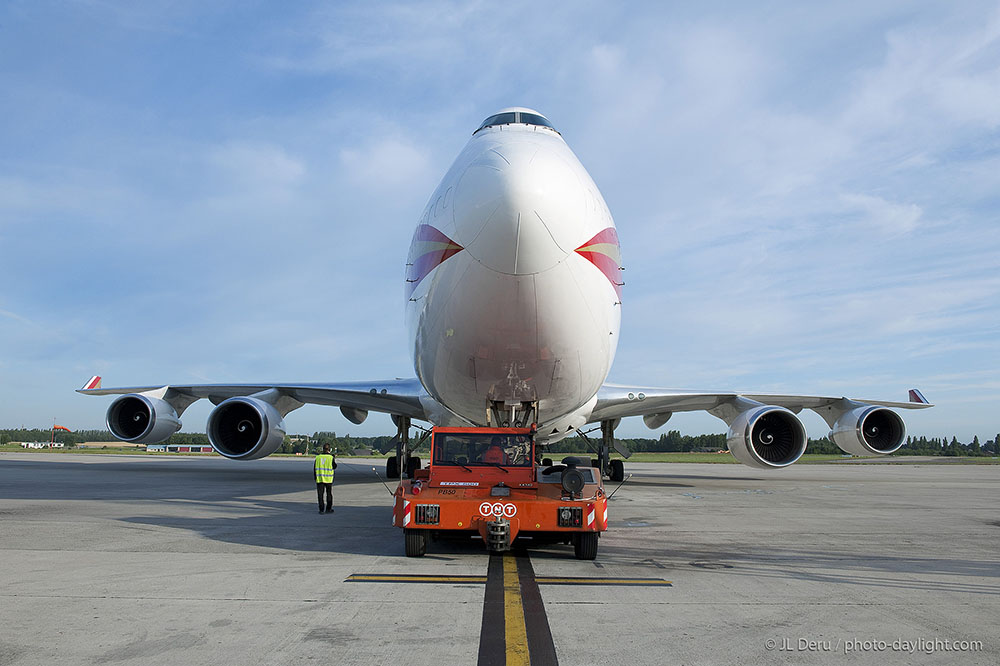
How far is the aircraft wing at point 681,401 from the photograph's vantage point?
1412 centimetres

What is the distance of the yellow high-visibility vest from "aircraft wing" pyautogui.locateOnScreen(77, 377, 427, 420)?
3.63 m

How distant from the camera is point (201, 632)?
12.6 feet

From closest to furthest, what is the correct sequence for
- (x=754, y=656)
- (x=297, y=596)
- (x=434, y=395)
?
(x=754, y=656) → (x=297, y=596) → (x=434, y=395)

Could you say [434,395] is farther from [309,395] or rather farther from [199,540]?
[309,395]

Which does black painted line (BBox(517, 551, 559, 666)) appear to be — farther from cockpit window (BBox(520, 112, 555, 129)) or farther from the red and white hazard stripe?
cockpit window (BBox(520, 112, 555, 129))

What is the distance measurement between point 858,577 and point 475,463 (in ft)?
11.9

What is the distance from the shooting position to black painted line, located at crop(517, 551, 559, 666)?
136 inches

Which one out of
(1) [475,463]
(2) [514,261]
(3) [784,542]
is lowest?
(3) [784,542]

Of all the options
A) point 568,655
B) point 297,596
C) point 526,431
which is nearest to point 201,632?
point 297,596

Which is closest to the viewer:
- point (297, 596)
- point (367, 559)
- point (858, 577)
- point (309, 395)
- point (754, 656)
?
point (754, 656)

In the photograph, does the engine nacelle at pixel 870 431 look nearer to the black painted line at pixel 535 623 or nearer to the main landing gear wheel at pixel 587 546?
the main landing gear wheel at pixel 587 546

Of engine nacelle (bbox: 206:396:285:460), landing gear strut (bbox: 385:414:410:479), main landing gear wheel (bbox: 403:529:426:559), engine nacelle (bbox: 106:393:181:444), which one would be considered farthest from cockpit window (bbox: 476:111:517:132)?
engine nacelle (bbox: 106:393:181:444)

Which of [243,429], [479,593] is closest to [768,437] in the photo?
[479,593]

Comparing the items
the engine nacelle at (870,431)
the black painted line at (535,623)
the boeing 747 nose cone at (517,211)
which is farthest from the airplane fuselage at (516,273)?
the engine nacelle at (870,431)
